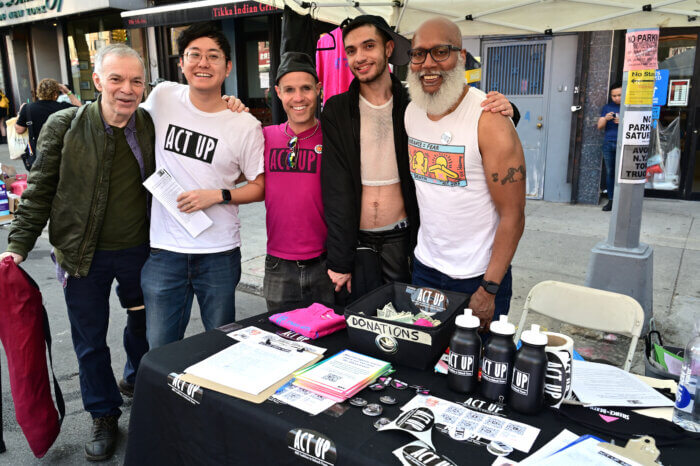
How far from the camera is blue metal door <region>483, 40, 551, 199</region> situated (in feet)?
26.6

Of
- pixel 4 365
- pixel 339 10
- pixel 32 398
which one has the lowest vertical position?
pixel 4 365

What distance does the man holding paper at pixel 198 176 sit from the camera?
2523mm

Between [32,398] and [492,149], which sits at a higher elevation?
[492,149]

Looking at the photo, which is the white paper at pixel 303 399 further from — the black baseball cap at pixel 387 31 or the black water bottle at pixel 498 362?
the black baseball cap at pixel 387 31

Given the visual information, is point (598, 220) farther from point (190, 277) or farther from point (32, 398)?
point (32, 398)

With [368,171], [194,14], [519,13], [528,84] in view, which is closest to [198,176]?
[368,171]

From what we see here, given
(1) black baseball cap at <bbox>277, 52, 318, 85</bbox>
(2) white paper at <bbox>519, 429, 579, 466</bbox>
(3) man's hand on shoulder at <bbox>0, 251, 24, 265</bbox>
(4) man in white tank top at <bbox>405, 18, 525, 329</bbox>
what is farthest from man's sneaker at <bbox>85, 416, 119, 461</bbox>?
(2) white paper at <bbox>519, 429, 579, 466</bbox>

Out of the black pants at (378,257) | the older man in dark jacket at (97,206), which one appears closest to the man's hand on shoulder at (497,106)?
the black pants at (378,257)

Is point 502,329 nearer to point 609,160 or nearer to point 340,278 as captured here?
point 340,278

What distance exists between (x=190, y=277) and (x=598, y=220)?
20.7 ft

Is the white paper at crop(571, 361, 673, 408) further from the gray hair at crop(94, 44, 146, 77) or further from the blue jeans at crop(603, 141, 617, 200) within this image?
the blue jeans at crop(603, 141, 617, 200)

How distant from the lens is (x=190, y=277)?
2.65 meters

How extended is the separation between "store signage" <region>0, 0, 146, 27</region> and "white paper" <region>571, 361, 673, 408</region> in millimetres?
12770

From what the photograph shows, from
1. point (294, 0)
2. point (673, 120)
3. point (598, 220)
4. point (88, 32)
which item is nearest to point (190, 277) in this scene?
point (294, 0)
